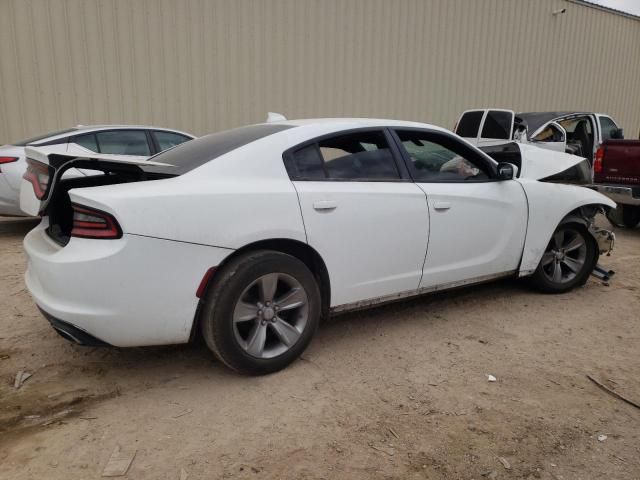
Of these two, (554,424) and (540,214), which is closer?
(554,424)

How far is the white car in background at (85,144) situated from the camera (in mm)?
5934

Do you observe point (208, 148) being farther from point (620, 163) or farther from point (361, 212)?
point (620, 163)

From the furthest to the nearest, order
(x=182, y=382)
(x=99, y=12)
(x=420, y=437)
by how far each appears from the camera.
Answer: (x=99, y=12) < (x=182, y=382) < (x=420, y=437)

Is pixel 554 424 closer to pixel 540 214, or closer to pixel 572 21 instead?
pixel 540 214

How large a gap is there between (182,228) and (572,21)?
1646cm

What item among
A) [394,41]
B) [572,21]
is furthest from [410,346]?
[572,21]

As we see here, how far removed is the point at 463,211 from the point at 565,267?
1.50 m

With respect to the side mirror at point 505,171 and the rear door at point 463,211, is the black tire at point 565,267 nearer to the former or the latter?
the rear door at point 463,211

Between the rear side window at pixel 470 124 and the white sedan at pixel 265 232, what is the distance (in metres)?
5.90

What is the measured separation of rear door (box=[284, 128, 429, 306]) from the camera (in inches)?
121

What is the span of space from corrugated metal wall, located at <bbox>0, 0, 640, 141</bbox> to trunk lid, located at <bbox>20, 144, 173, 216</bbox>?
21.1ft

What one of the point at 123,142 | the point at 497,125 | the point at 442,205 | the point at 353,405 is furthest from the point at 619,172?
the point at 123,142

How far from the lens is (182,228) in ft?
8.49

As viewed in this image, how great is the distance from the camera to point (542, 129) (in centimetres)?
925
